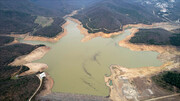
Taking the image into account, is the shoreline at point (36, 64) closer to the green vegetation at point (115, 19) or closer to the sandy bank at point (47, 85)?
the sandy bank at point (47, 85)

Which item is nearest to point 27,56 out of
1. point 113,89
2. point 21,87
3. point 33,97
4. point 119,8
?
point 21,87

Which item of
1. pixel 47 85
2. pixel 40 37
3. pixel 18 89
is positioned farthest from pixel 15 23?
pixel 47 85

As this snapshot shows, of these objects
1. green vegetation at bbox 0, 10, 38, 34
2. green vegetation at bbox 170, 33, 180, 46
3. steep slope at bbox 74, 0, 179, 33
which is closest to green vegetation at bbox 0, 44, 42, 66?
green vegetation at bbox 0, 10, 38, 34

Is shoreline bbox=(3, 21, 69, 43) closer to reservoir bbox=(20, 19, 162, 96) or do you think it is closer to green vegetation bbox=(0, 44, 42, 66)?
reservoir bbox=(20, 19, 162, 96)

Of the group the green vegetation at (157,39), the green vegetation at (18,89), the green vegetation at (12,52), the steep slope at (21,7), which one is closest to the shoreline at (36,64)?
the green vegetation at (12,52)

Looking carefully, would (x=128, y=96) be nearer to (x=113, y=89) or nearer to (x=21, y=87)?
(x=113, y=89)

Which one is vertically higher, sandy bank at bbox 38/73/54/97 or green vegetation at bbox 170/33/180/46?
green vegetation at bbox 170/33/180/46
